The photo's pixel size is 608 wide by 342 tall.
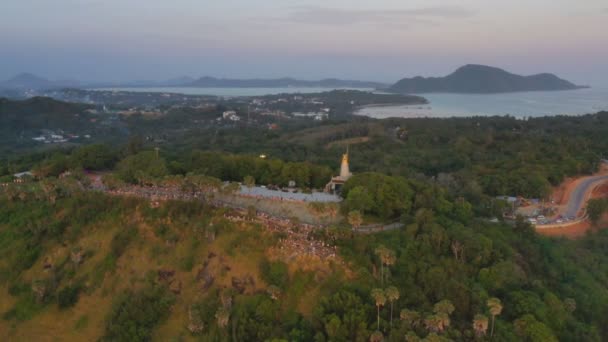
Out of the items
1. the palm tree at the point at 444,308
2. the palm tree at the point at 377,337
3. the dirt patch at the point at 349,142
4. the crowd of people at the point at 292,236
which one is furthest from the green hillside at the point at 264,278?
the dirt patch at the point at 349,142

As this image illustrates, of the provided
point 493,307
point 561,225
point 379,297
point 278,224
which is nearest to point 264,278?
point 278,224

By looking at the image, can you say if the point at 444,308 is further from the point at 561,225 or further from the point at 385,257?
the point at 561,225

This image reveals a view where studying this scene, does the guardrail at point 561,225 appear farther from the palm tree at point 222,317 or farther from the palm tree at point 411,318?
the palm tree at point 222,317

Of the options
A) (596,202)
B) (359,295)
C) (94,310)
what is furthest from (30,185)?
(596,202)

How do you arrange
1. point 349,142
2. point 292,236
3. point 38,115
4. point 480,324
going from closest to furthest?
point 480,324
point 292,236
point 349,142
point 38,115

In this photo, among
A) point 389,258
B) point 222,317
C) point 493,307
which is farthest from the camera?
point 389,258

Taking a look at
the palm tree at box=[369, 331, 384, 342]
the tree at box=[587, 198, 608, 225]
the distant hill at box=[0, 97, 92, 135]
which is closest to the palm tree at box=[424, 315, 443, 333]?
the palm tree at box=[369, 331, 384, 342]
